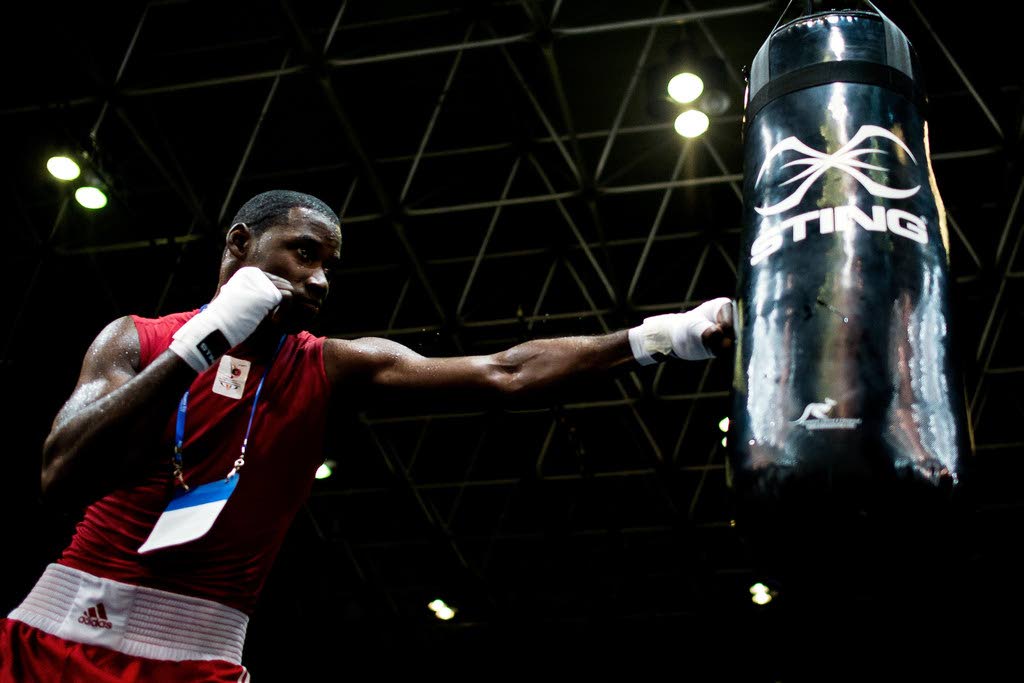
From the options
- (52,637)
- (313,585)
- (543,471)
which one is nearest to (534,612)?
(543,471)

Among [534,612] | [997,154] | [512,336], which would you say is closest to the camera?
[997,154]

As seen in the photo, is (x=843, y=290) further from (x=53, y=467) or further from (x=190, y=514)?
(x=53, y=467)

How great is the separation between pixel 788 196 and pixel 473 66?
7.75m

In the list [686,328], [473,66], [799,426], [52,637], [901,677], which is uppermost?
[473,66]

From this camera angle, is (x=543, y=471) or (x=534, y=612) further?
(x=534, y=612)

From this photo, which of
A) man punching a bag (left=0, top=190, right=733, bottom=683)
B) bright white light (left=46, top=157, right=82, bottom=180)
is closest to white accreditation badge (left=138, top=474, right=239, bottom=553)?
man punching a bag (left=0, top=190, right=733, bottom=683)

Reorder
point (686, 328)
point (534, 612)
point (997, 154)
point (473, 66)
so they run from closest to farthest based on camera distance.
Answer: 1. point (686, 328)
2. point (997, 154)
3. point (473, 66)
4. point (534, 612)

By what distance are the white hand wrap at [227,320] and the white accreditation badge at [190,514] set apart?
1.14ft

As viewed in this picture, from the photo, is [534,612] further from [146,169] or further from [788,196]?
[788,196]

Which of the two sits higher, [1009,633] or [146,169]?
[146,169]

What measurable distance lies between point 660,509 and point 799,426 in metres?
13.2

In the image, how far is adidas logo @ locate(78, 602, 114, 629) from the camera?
246 centimetres

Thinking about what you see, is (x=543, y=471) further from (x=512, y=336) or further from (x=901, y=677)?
(x=901, y=677)

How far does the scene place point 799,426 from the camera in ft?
6.57
